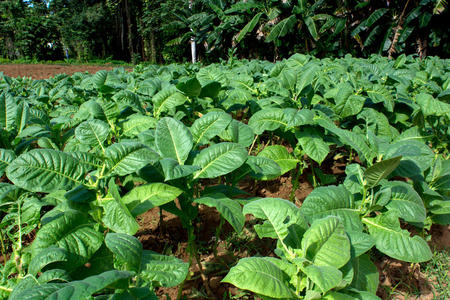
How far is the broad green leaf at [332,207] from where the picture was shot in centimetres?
139

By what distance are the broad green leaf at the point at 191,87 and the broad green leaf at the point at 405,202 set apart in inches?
53.5

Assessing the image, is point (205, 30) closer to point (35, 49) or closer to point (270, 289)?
point (35, 49)

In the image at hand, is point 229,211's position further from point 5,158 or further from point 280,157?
point 5,158

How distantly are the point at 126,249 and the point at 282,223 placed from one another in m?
0.61

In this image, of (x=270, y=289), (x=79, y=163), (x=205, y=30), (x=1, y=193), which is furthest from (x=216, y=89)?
(x=205, y=30)

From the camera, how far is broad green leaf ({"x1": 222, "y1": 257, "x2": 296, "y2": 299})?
1.00 m

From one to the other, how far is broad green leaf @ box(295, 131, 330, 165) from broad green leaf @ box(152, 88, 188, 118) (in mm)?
883

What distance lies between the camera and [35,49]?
110ft

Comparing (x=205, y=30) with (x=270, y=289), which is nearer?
(x=270, y=289)

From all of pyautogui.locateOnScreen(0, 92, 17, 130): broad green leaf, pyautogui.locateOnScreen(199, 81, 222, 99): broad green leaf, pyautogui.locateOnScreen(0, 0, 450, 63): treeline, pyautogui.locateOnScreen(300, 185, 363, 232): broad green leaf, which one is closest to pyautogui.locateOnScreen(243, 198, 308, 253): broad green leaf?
pyautogui.locateOnScreen(300, 185, 363, 232): broad green leaf

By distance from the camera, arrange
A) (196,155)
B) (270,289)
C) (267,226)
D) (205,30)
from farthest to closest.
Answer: (205,30), (196,155), (267,226), (270,289)

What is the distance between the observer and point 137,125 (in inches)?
77.4

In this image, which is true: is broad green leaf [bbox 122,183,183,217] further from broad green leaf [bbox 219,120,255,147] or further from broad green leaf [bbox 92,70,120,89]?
broad green leaf [bbox 92,70,120,89]

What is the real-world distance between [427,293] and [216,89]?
2.05 metres
